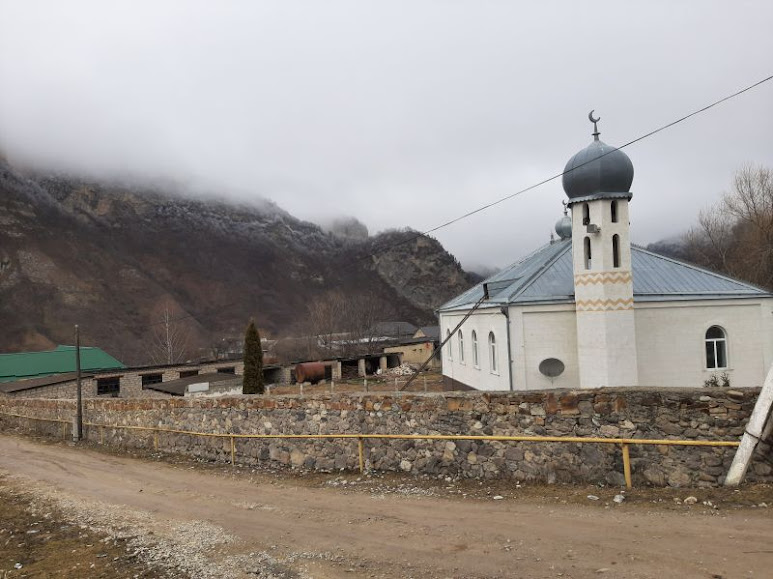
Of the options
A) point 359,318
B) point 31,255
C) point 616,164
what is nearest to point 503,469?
point 616,164

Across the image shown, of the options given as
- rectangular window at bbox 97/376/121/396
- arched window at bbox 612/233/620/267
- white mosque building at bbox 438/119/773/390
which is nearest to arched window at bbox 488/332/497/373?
white mosque building at bbox 438/119/773/390

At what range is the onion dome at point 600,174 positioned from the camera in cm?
1773

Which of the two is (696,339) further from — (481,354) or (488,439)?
(488,439)

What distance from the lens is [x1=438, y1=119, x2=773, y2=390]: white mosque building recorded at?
1770 cm

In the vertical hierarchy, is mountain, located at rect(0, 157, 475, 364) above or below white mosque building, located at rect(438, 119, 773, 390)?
above

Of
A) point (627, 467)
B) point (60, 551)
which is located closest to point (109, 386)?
point (60, 551)

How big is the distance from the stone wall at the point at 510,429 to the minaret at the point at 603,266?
9929 millimetres

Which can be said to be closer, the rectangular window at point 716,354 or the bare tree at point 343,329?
the rectangular window at point 716,354

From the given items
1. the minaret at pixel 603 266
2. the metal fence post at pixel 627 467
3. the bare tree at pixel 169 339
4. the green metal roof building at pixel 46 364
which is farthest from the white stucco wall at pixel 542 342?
the bare tree at pixel 169 339

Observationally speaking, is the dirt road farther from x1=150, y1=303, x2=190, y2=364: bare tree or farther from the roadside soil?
x1=150, y1=303, x2=190, y2=364: bare tree

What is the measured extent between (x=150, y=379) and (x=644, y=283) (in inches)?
1262

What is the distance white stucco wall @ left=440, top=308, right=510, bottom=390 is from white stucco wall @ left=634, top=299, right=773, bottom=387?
453cm

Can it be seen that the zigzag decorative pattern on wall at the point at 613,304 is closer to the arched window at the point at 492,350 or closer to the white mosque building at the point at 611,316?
the white mosque building at the point at 611,316

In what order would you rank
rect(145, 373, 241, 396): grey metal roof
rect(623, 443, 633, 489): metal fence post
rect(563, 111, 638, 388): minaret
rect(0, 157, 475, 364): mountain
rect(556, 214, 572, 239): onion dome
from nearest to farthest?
rect(623, 443, 633, 489): metal fence post → rect(563, 111, 638, 388): minaret → rect(556, 214, 572, 239): onion dome → rect(145, 373, 241, 396): grey metal roof → rect(0, 157, 475, 364): mountain
